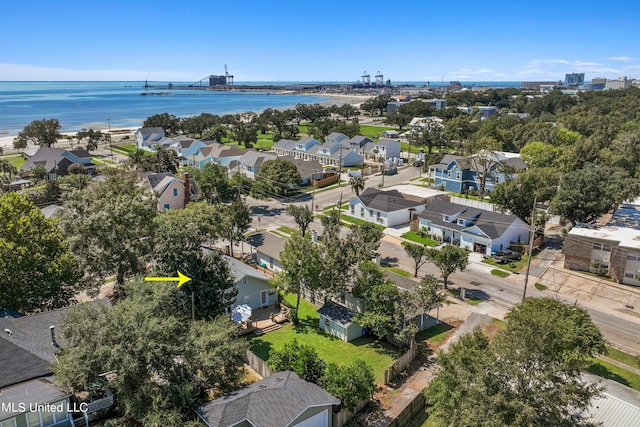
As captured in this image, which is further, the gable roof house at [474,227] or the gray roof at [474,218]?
the gray roof at [474,218]

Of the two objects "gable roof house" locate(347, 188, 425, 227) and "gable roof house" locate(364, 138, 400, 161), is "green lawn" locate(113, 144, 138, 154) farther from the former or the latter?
"gable roof house" locate(347, 188, 425, 227)

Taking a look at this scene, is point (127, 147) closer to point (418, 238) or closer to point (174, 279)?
point (418, 238)

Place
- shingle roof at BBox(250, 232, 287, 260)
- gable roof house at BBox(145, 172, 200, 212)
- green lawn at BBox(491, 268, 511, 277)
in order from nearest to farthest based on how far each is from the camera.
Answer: green lawn at BBox(491, 268, 511, 277) < shingle roof at BBox(250, 232, 287, 260) < gable roof house at BBox(145, 172, 200, 212)

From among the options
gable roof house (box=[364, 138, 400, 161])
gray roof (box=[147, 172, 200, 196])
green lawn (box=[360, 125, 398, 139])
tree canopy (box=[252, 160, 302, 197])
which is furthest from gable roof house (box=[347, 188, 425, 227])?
green lawn (box=[360, 125, 398, 139])

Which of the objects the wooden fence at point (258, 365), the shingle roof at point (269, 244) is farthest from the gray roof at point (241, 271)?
the wooden fence at point (258, 365)

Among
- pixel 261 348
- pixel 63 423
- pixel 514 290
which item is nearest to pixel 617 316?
pixel 514 290

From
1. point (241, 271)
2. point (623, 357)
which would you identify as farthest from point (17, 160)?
point (623, 357)

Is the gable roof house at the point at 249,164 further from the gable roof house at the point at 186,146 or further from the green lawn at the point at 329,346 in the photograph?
the green lawn at the point at 329,346
